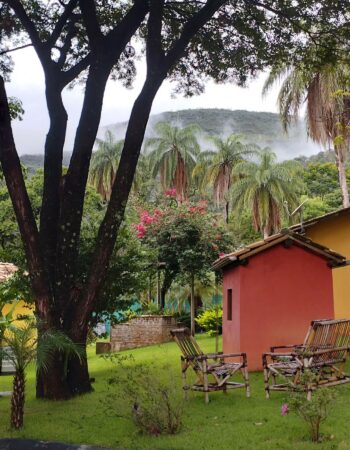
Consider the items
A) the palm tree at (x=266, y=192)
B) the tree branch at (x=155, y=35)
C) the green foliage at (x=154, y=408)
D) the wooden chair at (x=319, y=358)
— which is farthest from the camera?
the palm tree at (x=266, y=192)

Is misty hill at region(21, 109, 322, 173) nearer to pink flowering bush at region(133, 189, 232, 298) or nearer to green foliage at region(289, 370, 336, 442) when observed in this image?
pink flowering bush at region(133, 189, 232, 298)

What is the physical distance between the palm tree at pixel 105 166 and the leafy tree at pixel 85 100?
3174 cm

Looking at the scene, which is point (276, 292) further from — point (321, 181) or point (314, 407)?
point (321, 181)

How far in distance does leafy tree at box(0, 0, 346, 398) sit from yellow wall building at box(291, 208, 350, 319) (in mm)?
4743

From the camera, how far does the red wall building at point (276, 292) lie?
38.8 feet

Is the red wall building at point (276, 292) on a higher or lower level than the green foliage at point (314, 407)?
higher

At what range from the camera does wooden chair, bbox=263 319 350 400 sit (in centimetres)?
758

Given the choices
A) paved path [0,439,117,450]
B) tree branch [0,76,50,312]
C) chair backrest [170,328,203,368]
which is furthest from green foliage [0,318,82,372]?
chair backrest [170,328,203,368]

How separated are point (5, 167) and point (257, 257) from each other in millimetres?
5933

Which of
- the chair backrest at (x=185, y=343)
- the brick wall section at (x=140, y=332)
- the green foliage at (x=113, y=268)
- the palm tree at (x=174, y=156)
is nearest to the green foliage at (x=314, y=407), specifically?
the chair backrest at (x=185, y=343)

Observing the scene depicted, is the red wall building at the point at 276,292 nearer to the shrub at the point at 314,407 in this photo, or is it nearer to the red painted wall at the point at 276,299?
the red painted wall at the point at 276,299

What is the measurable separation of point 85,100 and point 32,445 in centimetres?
616

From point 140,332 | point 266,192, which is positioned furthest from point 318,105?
point 140,332

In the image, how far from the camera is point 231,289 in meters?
12.7
